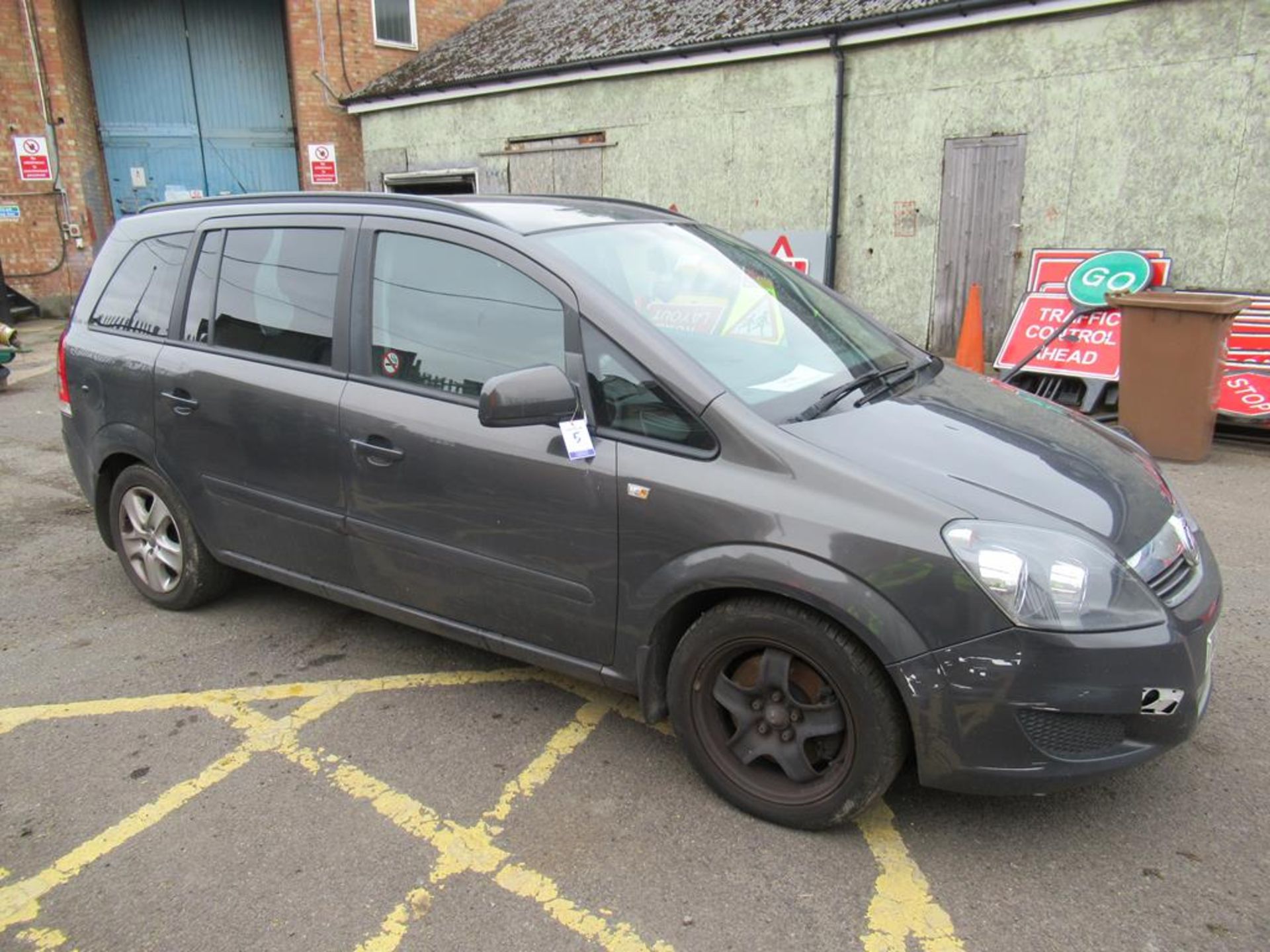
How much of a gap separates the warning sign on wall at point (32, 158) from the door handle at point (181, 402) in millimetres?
15020

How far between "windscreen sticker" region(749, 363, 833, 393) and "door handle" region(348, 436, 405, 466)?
1.24m

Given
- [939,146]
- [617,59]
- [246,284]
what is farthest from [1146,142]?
[246,284]

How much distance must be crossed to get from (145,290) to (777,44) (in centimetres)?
911

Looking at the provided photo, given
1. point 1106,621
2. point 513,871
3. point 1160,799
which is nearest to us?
point 1106,621

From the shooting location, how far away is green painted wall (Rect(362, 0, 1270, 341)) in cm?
844

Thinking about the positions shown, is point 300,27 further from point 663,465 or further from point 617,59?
point 663,465

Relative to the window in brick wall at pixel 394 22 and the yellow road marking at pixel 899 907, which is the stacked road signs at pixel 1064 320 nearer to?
the yellow road marking at pixel 899 907

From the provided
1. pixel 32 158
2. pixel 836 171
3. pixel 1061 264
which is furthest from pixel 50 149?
pixel 1061 264

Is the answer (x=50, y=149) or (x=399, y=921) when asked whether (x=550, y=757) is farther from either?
(x=50, y=149)

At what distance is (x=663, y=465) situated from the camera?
264 cm

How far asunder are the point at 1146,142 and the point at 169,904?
32.8 feet

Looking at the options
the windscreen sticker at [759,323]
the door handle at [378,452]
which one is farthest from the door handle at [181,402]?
the windscreen sticker at [759,323]

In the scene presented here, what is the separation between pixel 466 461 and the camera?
9.71ft

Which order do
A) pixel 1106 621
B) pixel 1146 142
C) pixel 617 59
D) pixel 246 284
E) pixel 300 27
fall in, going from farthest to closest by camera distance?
pixel 300 27 < pixel 617 59 < pixel 1146 142 < pixel 246 284 < pixel 1106 621
